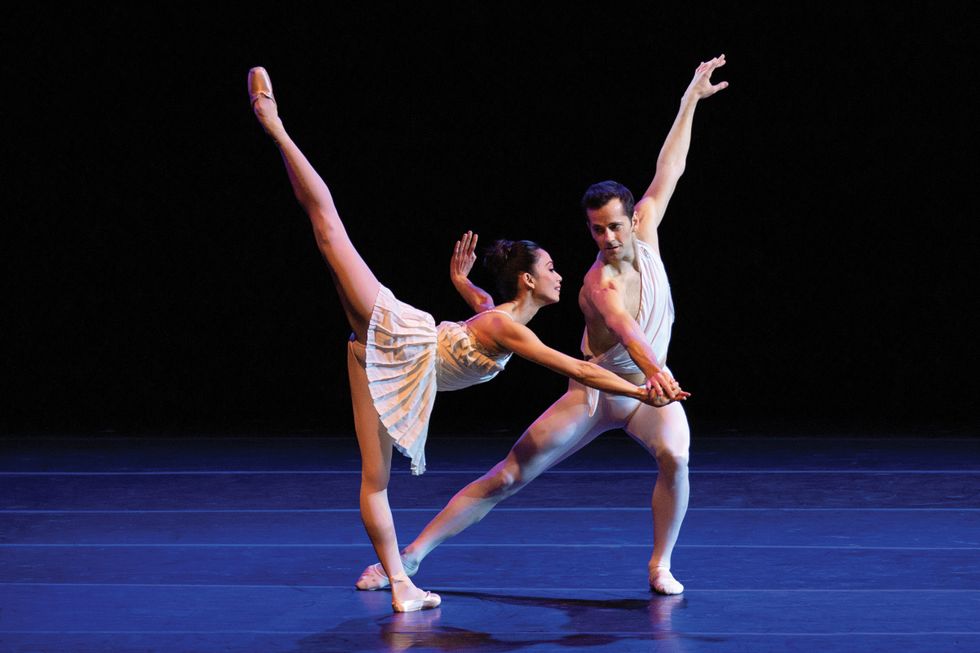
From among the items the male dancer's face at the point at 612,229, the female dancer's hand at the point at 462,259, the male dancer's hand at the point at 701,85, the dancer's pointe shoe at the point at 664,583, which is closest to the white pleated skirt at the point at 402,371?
the female dancer's hand at the point at 462,259

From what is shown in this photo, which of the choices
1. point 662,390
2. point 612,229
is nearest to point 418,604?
point 662,390

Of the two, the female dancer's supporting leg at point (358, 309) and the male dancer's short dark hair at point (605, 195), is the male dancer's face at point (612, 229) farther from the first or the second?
the female dancer's supporting leg at point (358, 309)

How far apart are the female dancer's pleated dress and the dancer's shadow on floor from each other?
0.42 metres

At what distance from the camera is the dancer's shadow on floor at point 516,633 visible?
9.50ft

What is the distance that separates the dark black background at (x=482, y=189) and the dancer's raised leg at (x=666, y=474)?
3568 millimetres

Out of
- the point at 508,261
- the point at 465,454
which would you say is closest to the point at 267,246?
the point at 465,454

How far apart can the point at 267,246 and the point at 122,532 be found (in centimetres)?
328

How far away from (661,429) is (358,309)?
3.01ft

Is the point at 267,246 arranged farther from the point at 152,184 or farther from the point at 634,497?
the point at 634,497

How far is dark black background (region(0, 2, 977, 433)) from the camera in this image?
6883 millimetres

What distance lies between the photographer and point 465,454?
6.09 meters

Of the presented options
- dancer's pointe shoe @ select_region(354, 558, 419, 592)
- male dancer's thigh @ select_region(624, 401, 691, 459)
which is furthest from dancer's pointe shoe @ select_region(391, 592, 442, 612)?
male dancer's thigh @ select_region(624, 401, 691, 459)

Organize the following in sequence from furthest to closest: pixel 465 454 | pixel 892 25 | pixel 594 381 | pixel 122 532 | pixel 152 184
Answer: pixel 152 184 → pixel 892 25 → pixel 465 454 → pixel 122 532 → pixel 594 381

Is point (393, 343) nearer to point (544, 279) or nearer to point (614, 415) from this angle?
point (544, 279)
